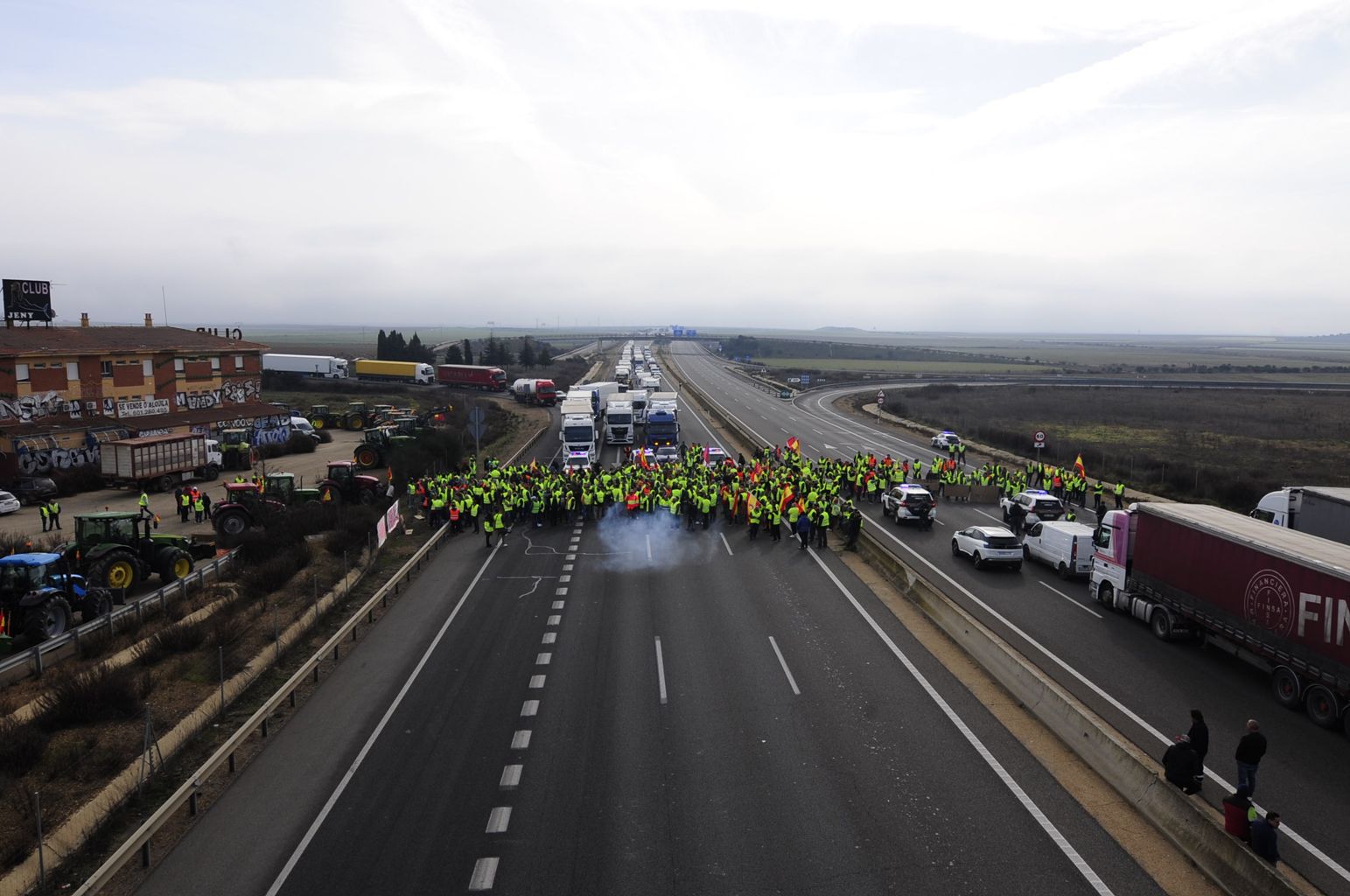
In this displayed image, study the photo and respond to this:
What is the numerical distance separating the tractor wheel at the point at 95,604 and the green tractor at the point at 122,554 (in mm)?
1717

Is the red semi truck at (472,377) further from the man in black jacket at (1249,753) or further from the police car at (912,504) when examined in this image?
the man in black jacket at (1249,753)

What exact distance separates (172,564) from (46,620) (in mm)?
5799

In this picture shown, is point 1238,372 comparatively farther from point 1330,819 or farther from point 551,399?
point 1330,819

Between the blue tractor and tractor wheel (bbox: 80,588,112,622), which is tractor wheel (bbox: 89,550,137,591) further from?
tractor wheel (bbox: 80,588,112,622)

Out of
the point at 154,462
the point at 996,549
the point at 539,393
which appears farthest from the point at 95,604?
the point at 539,393

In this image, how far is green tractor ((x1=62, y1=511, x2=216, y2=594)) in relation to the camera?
905 inches

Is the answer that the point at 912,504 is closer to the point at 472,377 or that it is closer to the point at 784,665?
the point at 784,665

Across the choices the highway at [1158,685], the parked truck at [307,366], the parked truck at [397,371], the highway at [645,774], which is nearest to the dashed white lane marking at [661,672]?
the highway at [645,774]

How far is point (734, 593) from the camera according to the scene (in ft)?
77.0

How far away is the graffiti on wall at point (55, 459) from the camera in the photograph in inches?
1660

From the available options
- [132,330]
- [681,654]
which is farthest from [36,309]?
[681,654]

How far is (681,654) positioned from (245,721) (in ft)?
28.7

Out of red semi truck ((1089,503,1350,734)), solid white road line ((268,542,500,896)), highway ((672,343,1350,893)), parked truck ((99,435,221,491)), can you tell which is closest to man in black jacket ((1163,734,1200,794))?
highway ((672,343,1350,893))

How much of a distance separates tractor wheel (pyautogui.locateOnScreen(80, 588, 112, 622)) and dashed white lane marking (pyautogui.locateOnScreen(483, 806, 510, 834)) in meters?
14.1
